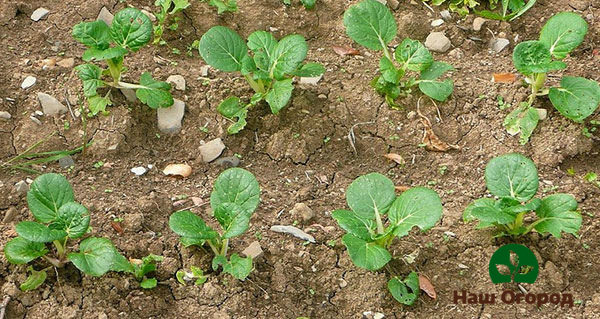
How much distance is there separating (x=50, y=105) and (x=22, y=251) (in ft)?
2.87

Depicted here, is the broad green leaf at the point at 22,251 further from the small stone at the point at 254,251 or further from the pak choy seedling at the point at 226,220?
the small stone at the point at 254,251

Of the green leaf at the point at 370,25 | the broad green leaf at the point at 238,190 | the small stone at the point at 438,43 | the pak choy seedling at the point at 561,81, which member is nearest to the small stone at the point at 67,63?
the broad green leaf at the point at 238,190

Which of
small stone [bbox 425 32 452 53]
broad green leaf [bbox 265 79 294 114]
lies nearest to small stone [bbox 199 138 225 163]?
broad green leaf [bbox 265 79 294 114]

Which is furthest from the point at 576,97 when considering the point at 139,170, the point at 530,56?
the point at 139,170

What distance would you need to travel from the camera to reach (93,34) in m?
3.26

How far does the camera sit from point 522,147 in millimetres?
3379

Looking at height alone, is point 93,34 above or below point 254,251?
above

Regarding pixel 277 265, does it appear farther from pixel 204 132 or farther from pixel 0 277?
pixel 0 277

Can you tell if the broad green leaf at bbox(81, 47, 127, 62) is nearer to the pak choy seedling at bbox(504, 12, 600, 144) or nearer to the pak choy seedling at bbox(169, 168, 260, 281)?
the pak choy seedling at bbox(169, 168, 260, 281)

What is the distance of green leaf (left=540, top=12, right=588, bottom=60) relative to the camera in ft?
11.1

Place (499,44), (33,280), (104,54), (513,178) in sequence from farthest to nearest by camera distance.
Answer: (499,44), (104,54), (513,178), (33,280)

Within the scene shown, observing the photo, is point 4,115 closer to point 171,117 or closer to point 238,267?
A: point 171,117

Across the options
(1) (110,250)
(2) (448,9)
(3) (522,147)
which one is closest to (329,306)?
(1) (110,250)

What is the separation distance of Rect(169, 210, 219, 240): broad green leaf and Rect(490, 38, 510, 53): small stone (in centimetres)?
184
